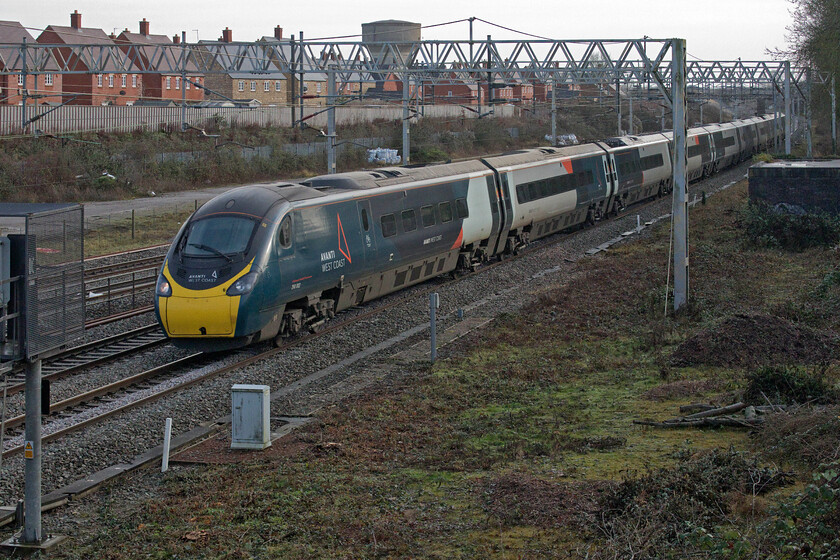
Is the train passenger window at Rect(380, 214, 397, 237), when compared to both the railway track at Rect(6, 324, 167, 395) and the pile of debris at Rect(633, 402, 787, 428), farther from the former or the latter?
the pile of debris at Rect(633, 402, 787, 428)

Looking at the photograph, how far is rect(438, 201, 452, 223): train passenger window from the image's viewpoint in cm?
2181

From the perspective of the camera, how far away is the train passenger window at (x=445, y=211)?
2181 centimetres

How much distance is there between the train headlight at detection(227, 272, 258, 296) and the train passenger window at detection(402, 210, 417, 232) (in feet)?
18.8

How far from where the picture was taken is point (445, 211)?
72.2 feet

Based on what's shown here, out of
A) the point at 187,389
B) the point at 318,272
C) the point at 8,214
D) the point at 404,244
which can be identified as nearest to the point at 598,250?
the point at 404,244

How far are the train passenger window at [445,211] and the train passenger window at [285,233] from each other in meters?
6.22

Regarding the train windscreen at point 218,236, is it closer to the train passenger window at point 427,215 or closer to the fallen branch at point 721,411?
the train passenger window at point 427,215

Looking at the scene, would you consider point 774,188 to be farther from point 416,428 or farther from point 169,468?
point 169,468

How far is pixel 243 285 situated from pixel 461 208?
8.92 meters

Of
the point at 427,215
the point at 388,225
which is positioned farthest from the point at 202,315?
the point at 427,215

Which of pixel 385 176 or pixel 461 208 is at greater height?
pixel 385 176

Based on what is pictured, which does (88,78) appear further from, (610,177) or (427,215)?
(427,215)

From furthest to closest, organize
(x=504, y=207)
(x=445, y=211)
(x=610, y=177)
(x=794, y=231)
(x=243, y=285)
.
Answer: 1. (x=610, y=177)
2. (x=794, y=231)
3. (x=504, y=207)
4. (x=445, y=211)
5. (x=243, y=285)

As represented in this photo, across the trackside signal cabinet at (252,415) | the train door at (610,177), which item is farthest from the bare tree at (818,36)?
the trackside signal cabinet at (252,415)
